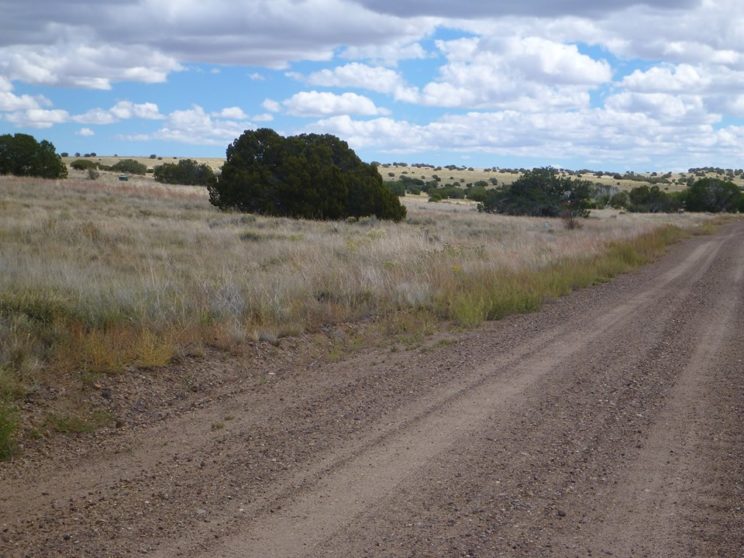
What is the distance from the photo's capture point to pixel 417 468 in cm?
626

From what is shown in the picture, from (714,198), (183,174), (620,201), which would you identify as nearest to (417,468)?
(183,174)

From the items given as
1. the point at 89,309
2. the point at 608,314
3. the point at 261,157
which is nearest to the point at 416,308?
the point at 608,314

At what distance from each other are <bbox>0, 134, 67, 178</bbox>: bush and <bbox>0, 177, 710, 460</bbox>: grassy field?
35174mm

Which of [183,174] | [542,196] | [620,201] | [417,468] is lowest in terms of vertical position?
[417,468]

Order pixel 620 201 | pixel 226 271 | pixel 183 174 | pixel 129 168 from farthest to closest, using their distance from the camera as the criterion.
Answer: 1. pixel 620 201
2. pixel 129 168
3. pixel 183 174
4. pixel 226 271

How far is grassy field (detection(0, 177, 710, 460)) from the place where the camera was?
9102mm

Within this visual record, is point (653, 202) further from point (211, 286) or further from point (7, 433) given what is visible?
point (7, 433)

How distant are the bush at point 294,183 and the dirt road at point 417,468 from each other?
30.2m

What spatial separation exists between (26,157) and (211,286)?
173 ft

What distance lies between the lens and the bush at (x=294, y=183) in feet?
132

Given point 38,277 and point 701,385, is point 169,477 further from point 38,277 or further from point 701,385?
point 38,277

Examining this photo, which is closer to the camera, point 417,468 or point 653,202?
point 417,468

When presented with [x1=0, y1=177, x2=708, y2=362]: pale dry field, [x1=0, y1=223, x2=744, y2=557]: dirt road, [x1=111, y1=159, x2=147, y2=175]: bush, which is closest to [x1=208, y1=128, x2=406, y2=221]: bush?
[x1=0, y1=177, x2=708, y2=362]: pale dry field

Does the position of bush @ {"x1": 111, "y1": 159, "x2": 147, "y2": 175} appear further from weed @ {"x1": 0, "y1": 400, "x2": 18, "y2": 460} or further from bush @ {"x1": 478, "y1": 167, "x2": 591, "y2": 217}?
weed @ {"x1": 0, "y1": 400, "x2": 18, "y2": 460}
